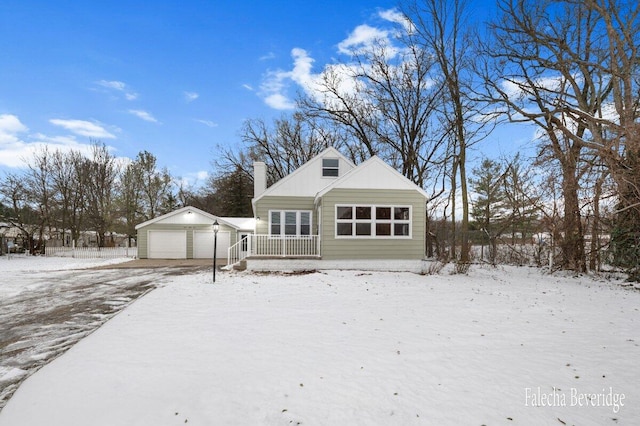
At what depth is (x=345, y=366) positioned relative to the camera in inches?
146

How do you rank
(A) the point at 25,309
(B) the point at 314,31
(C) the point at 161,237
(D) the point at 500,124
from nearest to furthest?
(A) the point at 25,309, (D) the point at 500,124, (B) the point at 314,31, (C) the point at 161,237

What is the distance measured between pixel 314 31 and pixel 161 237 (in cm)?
1571

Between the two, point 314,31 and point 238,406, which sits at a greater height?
point 314,31

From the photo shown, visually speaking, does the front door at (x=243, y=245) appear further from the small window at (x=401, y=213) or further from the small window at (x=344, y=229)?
the small window at (x=401, y=213)

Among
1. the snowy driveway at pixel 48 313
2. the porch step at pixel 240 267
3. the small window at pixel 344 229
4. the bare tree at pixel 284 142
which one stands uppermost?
the bare tree at pixel 284 142

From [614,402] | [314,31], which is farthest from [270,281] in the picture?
[314,31]

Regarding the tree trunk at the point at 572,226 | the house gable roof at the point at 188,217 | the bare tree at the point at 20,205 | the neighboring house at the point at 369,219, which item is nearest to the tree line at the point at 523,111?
the tree trunk at the point at 572,226

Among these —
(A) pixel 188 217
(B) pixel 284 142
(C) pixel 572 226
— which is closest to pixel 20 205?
(A) pixel 188 217

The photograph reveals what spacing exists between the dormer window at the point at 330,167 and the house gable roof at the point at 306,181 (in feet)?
0.49

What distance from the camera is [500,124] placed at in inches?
548

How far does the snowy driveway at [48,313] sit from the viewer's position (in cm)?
400

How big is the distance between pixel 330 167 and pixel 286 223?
11.2 ft

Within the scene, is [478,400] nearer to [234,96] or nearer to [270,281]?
[270,281]

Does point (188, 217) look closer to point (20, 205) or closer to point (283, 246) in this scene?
point (283, 246)
